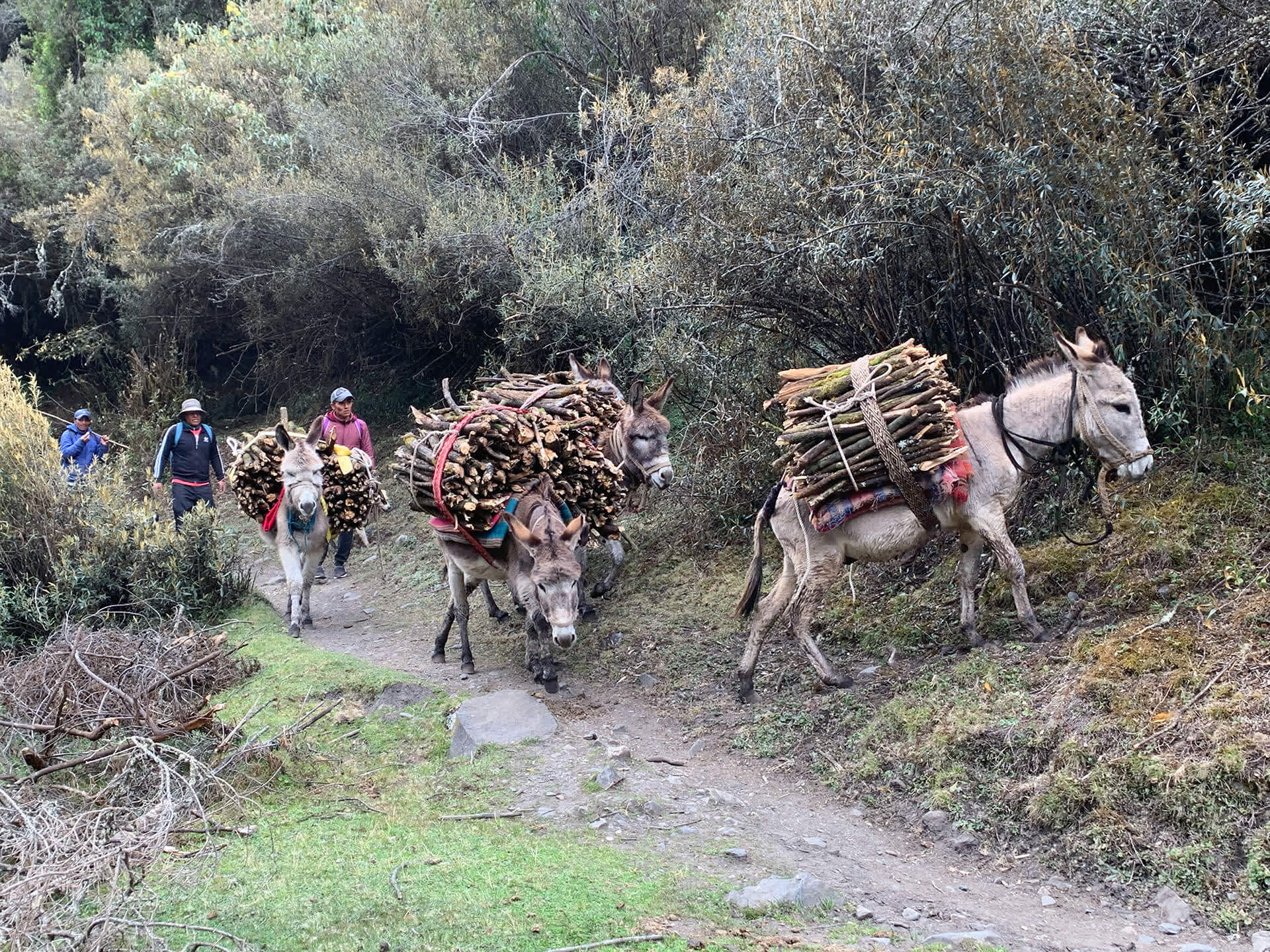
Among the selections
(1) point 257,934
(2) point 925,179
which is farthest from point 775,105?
(1) point 257,934

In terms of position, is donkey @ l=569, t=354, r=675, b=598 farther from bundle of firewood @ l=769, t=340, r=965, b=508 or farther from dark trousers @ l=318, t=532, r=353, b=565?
dark trousers @ l=318, t=532, r=353, b=565

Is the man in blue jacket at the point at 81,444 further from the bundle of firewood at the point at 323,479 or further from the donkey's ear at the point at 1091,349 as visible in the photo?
the donkey's ear at the point at 1091,349

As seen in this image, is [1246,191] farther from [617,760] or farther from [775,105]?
[617,760]

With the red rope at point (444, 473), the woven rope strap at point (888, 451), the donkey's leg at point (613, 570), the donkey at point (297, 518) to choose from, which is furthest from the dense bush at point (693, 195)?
the donkey at point (297, 518)

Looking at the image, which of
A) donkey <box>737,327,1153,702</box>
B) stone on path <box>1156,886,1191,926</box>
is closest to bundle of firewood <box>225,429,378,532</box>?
donkey <box>737,327,1153,702</box>

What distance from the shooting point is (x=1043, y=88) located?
7.34 meters

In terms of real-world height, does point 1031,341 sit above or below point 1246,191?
below

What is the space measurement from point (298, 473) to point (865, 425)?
20.1ft

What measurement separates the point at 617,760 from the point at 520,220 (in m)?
9.27

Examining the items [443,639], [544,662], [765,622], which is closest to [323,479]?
[443,639]

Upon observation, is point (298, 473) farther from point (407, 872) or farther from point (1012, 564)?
point (1012, 564)

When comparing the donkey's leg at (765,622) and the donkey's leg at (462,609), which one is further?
the donkey's leg at (462,609)

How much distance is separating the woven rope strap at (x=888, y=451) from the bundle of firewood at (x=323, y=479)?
6.13 metres

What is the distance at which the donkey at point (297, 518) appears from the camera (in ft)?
33.5
